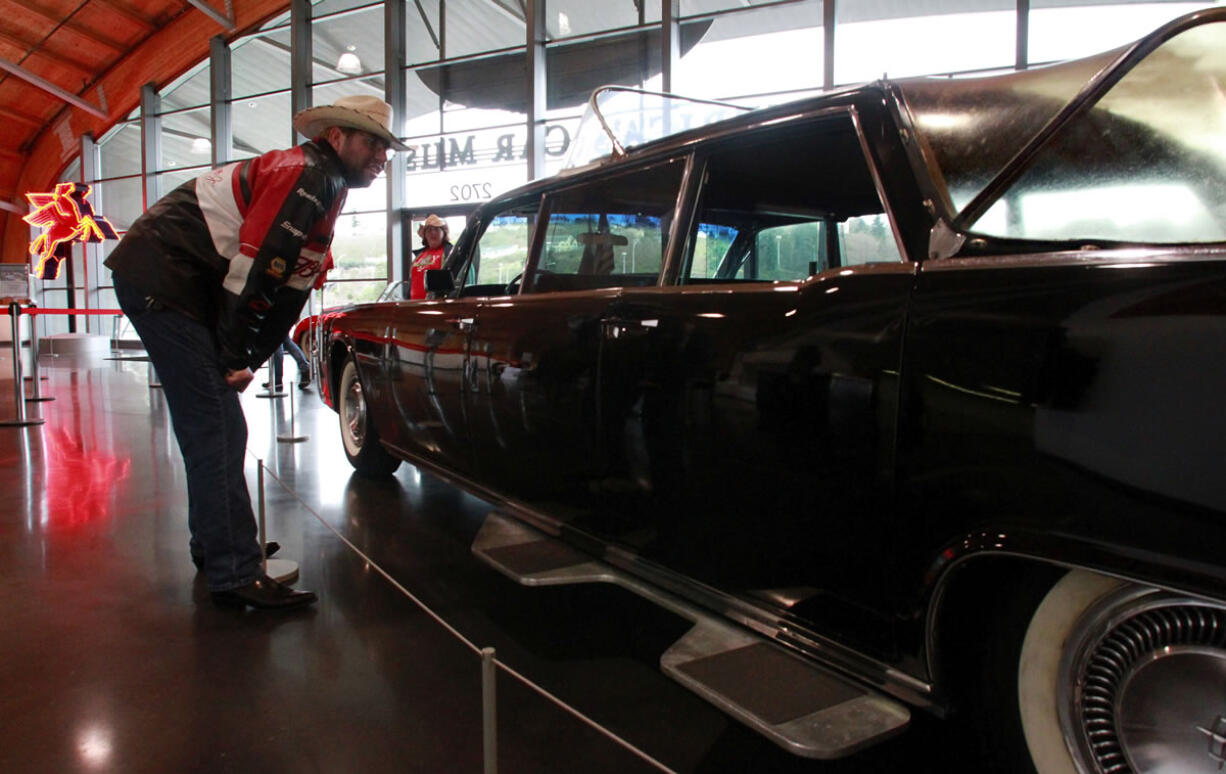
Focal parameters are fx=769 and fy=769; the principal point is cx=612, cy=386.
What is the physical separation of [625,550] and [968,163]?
4.34 ft

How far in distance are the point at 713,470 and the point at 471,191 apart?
1205 cm

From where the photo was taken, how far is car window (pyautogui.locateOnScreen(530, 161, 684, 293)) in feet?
7.68

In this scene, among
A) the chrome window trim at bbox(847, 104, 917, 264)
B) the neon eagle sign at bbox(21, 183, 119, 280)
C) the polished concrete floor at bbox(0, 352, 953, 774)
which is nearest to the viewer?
the chrome window trim at bbox(847, 104, 917, 264)

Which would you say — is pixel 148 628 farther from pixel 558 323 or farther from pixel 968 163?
pixel 968 163

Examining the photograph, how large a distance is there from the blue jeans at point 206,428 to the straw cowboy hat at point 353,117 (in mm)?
794

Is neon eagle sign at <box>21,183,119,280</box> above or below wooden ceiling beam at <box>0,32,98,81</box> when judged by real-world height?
below

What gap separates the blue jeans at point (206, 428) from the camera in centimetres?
256

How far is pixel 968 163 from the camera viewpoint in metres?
1.59

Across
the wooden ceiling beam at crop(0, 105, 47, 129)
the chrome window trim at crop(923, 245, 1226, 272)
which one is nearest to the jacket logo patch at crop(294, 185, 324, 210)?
the chrome window trim at crop(923, 245, 1226, 272)

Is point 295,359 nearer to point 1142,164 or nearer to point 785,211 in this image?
point 785,211

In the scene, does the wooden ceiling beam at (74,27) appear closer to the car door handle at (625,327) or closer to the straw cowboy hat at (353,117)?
the straw cowboy hat at (353,117)

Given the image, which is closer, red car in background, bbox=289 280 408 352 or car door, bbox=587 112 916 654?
car door, bbox=587 112 916 654

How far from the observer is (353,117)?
2.56m

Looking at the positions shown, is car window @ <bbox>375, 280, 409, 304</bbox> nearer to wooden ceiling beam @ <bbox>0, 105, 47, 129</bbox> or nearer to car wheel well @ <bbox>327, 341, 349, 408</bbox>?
car wheel well @ <bbox>327, 341, 349, 408</bbox>
